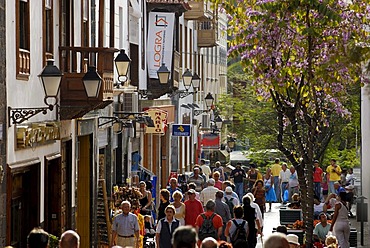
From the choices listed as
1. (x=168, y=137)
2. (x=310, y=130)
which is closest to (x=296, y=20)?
(x=310, y=130)

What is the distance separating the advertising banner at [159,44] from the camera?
3372cm

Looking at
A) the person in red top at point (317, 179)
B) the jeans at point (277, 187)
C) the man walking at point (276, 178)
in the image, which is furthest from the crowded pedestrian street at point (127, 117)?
the jeans at point (277, 187)

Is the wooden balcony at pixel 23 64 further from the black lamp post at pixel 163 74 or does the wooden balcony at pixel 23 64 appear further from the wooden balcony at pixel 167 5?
the wooden balcony at pixel 167 5

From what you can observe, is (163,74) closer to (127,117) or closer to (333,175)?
(127,117)

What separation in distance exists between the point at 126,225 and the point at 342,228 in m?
4.21

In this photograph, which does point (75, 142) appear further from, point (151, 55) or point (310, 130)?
point (151, 55)

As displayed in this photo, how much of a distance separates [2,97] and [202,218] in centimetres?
627

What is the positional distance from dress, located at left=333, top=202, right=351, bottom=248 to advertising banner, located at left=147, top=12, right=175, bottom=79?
13.9m

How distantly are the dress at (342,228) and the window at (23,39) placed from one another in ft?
23.8

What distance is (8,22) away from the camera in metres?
14.8

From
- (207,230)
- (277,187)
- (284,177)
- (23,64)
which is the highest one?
(23,64)

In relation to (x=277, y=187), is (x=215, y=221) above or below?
above

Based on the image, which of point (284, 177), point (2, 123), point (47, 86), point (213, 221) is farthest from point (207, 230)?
point (284, 177)

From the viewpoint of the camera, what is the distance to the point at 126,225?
19297 mm
